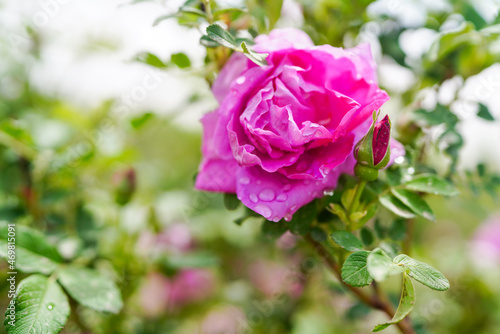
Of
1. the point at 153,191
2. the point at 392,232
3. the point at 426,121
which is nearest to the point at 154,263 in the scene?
the point at 153,191

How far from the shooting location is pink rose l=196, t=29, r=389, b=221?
544mm

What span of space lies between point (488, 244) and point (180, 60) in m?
1.33

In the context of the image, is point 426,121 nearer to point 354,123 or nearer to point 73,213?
point 354,123

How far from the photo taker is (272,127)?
56 cm

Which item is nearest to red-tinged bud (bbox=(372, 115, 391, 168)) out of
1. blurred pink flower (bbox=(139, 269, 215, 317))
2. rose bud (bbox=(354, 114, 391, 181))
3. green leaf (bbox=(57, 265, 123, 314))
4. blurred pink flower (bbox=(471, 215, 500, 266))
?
rose bud (bbox=(354, 114, 391, 181))

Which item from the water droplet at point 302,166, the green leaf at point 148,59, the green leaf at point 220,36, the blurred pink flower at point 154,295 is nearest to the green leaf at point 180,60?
the green leaf at point 148,59

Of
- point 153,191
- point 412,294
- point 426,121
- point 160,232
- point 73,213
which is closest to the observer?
point 412,294

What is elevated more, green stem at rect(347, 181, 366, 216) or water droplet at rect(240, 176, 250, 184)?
water droplet at rect(240, 176, 250, 184)

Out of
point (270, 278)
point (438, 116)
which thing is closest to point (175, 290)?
point (270, 278)

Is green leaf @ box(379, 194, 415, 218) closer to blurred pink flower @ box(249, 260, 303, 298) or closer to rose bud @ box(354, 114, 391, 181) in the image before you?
rose bud @ box(354, 114, 391, 181)

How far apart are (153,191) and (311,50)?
89cm

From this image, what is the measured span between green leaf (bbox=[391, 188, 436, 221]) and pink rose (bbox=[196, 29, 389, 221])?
0.09 meters

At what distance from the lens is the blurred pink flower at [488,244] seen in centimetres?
134

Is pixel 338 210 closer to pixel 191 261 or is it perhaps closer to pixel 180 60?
pixel 180 60
